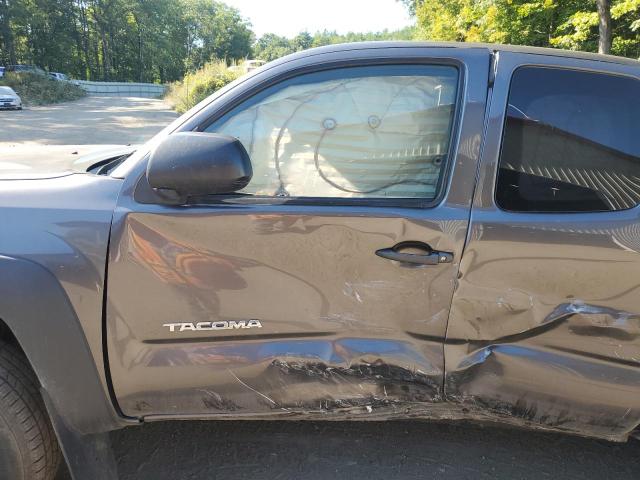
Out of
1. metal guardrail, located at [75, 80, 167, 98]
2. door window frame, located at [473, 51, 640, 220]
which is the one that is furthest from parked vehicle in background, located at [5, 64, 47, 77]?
door window frame, located at [473, 51, 640, 220]

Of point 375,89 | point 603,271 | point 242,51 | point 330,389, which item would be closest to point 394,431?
point 330,389

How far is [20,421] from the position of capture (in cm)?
176

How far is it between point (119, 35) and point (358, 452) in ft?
241

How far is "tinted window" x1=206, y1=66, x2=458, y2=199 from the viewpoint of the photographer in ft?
6.05

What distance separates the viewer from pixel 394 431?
250cm

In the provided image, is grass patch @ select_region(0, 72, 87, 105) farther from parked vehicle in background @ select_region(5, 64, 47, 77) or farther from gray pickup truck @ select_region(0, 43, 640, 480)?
gray pickup truck @ select_region(0, 43, 640, 480)

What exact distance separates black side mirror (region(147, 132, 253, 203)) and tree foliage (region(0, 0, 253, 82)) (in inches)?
1955

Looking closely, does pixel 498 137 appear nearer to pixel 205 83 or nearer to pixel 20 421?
pixel 20 421

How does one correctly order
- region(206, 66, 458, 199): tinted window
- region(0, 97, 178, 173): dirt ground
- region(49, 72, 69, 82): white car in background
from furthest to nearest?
region(49, 72, 69, 82): white car in background
region(0, 97, 178, 173): dirt ground
region(206, 66, 458, 199): tinted window

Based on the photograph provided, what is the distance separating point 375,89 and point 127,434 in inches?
78.8

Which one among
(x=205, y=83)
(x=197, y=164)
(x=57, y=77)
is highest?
(x=57, y=77)

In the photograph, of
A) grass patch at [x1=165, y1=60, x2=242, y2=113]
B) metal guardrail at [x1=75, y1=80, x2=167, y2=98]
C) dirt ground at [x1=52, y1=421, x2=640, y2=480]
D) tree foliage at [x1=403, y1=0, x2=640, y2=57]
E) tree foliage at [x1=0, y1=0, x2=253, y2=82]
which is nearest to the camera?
dirt ground at [x1=52, y1=421, x2=640, y2=480]

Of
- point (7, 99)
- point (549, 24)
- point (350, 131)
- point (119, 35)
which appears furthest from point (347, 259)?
point (119, 35)

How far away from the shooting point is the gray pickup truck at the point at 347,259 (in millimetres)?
1696
